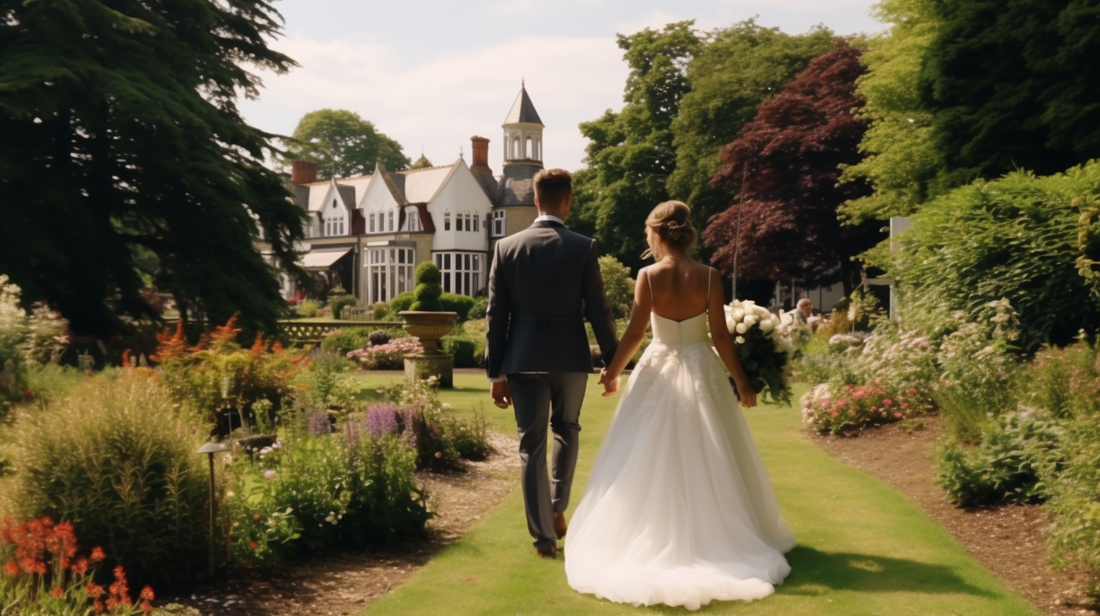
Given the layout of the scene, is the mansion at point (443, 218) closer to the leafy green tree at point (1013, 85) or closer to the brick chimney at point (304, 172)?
the brick chimney at point (304, 172)

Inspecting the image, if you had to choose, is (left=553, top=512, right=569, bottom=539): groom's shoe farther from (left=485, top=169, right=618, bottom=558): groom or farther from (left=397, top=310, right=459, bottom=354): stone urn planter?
(left=397, top=310, right=459, bottom=354): stone urn planter

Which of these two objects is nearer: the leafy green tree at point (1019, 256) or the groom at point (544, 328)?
the groom at point (544, 328)

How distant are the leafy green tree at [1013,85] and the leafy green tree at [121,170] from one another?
45.1 feet

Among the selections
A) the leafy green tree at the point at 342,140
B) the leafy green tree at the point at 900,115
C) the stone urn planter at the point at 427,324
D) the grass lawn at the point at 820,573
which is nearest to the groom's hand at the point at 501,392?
the grass lawn at the point at 820,573

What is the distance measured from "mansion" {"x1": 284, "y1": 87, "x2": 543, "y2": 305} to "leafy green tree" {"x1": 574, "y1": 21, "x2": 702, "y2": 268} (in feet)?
37.2

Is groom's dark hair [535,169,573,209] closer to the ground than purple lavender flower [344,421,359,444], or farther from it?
farther from it

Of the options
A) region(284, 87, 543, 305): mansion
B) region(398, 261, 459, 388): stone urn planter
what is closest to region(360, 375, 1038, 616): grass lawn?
region(398, 261, 459, 388): stone urn planter

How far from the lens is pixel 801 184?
117 ft

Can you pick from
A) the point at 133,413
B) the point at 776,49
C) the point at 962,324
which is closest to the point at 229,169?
the point at 962,324

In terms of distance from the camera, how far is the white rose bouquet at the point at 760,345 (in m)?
6.36

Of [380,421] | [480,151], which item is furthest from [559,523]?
[480,151]

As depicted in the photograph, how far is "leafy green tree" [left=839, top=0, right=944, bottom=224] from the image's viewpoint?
79.3 feet

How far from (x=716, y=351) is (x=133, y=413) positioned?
10.9ft

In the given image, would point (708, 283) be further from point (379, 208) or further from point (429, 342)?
point (379, 208)
